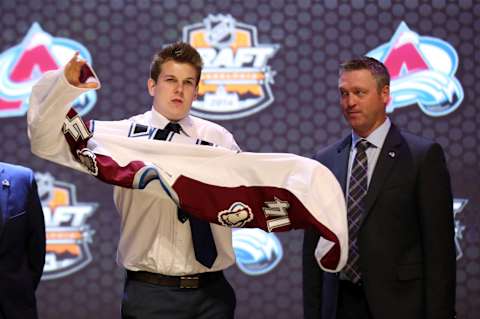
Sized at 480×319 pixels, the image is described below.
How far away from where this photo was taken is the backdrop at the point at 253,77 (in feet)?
13.4

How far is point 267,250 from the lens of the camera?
4.10m

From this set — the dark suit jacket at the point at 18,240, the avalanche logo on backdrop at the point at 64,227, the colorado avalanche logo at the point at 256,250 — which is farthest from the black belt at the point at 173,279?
the avalanche logo on backdrop at the point at 64,227

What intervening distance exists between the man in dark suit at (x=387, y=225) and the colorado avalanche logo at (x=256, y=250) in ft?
4.49

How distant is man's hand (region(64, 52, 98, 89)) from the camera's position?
6.86 ft

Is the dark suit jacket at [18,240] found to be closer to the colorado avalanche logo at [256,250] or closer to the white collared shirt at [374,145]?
the white collared shirt at [374,145]

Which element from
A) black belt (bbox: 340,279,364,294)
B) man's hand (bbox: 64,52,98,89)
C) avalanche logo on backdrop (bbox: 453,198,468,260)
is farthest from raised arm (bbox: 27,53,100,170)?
avalanche logo on backdrop (bbox: 453,198,468,260)

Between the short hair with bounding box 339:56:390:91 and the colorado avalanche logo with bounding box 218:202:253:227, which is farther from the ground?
the short hair with bounding box 339:56:390:91

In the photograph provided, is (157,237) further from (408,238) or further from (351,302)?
(408,238)

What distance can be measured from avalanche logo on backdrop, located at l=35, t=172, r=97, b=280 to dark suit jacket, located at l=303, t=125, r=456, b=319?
1.86 meters

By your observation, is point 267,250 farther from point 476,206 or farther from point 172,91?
point 172,91

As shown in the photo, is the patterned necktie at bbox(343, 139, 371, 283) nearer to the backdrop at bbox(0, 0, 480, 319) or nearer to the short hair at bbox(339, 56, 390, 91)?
the short hair at bbox(339, 56, 390, 91)

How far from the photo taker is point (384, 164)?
2.62m

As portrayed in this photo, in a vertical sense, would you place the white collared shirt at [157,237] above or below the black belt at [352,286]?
above

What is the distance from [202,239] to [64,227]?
1.91m
